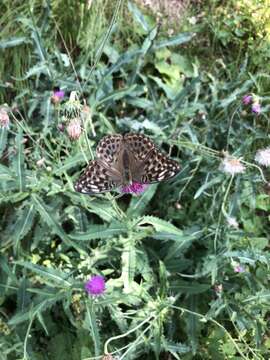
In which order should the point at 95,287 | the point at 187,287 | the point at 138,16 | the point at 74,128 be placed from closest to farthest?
the point at 74,128
the point at 95,287
the point at 187,287
the point at 138,16

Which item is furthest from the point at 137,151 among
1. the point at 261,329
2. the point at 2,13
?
the point at 2,13

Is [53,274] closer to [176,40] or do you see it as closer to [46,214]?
[46,214]

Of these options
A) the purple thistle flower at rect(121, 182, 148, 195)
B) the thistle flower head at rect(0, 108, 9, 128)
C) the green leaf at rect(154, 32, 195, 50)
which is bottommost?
the purple thistle flower at rect(121, 182, 148, 195)

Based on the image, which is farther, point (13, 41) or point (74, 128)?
point (13, 41)

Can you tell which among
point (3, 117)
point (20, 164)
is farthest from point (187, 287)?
point (3, 117)

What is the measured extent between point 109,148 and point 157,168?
0.69 feet

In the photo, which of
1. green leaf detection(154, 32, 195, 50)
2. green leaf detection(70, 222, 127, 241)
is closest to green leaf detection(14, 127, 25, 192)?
green leaf detection(70, 222, 127, 241)

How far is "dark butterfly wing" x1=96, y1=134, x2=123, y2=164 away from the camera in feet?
7.05

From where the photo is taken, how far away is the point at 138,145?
2182 mm

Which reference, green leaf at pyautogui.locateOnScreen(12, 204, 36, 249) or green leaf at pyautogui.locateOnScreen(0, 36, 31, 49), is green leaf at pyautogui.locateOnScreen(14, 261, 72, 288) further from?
green leaf at pyautogui.locateOnScreen(0, 36, 31, 49)

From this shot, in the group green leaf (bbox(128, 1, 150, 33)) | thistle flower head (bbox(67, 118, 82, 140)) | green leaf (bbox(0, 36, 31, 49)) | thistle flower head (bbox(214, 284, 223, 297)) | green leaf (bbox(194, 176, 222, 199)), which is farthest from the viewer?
green leaf (bbox(128, 1, 150, 33))

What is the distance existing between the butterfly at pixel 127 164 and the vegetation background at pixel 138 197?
97 millimetres

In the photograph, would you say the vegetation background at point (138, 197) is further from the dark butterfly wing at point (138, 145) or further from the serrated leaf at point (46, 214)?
the dark butterfly wing at point (138, 145)

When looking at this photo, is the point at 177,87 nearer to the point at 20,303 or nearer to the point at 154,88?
the point at 154,88
